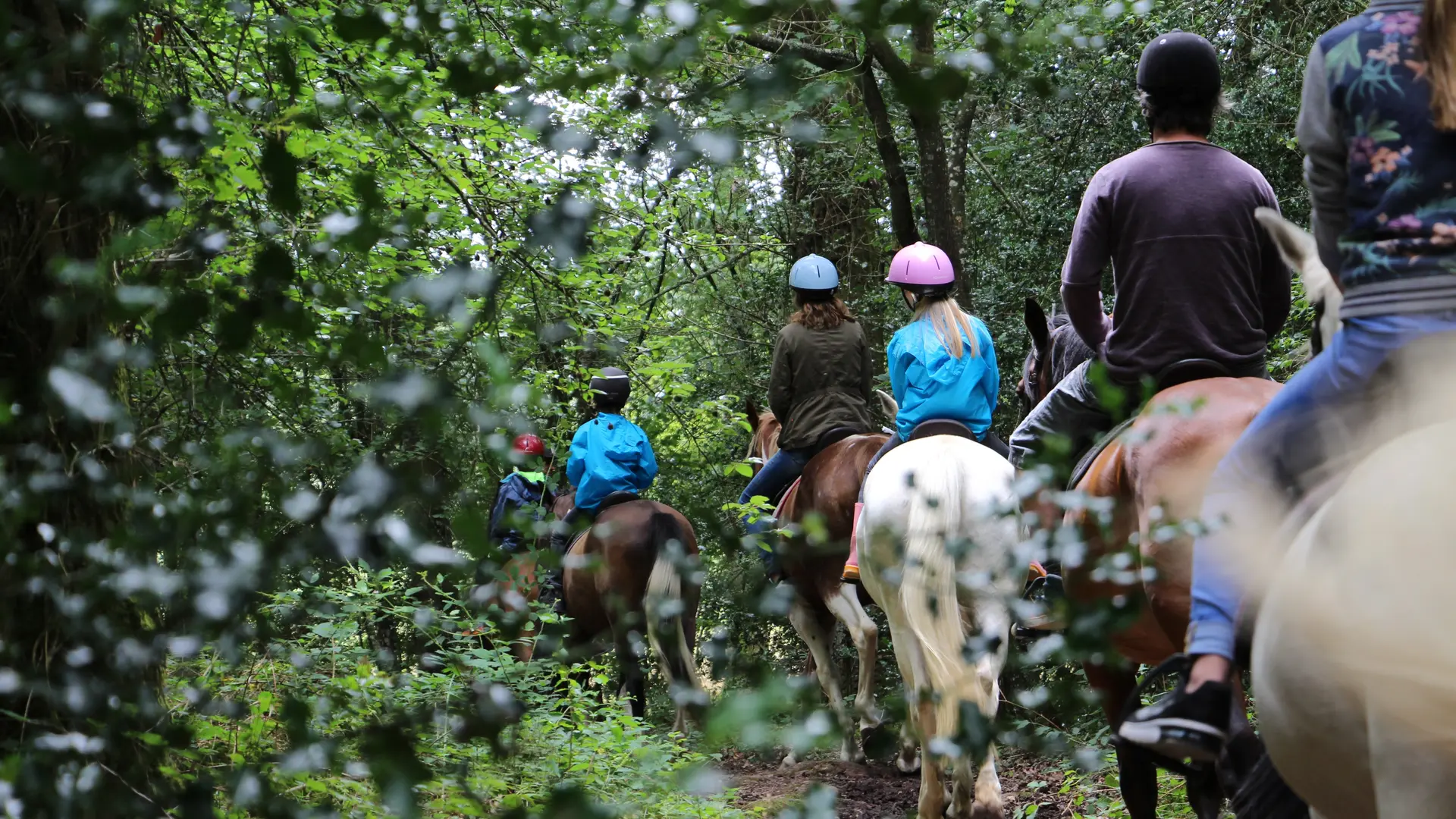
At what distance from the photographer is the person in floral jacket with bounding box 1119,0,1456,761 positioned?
2.35 meters

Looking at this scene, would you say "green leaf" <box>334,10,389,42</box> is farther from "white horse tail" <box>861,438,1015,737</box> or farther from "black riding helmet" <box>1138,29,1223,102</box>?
"white horse tail" <box>861,438,1015,737</box>

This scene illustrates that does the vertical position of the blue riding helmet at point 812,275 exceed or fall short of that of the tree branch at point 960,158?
it falls short

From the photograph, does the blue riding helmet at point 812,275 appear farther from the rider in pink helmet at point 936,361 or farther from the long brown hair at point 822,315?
the rider in pink helmet at point 936,361

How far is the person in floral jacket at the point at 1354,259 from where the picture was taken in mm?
2348

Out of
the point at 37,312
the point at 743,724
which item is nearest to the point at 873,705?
the point at 743,724

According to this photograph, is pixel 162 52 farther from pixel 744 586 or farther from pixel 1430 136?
pixel 1430 136

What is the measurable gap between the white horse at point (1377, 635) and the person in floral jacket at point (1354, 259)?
111 mm

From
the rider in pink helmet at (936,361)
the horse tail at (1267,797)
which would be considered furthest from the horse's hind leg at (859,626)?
the horse tail at (1267,797)

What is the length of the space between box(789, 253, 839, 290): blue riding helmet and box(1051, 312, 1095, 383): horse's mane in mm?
2706

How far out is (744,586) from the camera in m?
1.91

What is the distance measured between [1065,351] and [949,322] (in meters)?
0.95

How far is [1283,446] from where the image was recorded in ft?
8.40

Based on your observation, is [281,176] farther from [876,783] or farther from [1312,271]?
[876,783]

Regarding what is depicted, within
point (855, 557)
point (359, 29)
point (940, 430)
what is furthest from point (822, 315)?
point (359, 29)
